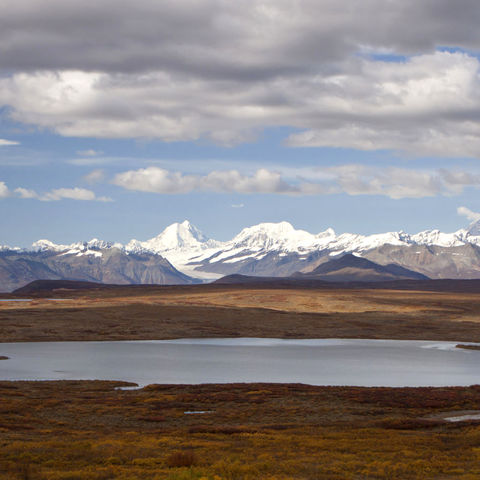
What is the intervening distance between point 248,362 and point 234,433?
61174 millimetres

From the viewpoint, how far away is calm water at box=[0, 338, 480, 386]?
3711 inches

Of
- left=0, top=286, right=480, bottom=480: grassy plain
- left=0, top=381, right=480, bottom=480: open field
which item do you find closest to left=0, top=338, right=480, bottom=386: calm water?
left=0, top=381, right=480, bottom=480: open field

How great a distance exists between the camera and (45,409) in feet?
214

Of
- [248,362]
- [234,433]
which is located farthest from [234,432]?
[248,362]

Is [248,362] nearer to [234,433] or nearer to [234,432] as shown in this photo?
[234,432]

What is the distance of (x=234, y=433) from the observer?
53.3 metres

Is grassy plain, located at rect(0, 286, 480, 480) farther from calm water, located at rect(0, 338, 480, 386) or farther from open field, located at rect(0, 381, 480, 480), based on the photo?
calm water, located at rect(0, 338, 480, 386)

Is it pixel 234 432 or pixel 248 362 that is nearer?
pixel 234 432

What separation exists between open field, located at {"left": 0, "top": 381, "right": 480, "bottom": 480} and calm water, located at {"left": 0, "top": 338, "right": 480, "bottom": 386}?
38.9 ft

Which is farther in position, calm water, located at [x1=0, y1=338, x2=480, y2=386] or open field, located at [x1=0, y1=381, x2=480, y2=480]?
calm water, located at [x1=0, y1=338, x2=480, y2=386]

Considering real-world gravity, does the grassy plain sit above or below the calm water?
above

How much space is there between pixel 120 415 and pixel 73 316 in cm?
13571

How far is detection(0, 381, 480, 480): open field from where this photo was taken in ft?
125

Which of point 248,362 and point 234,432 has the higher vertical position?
point 234,432
